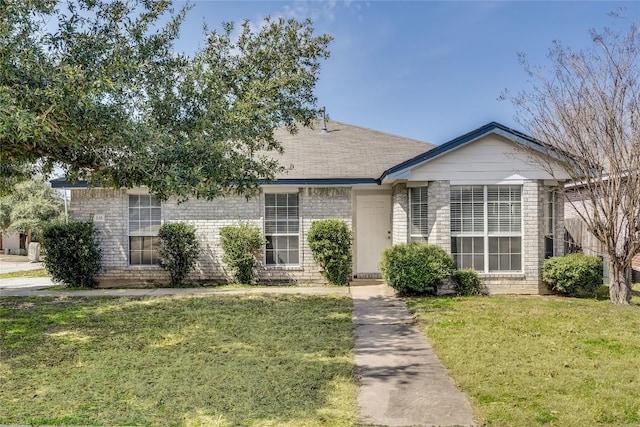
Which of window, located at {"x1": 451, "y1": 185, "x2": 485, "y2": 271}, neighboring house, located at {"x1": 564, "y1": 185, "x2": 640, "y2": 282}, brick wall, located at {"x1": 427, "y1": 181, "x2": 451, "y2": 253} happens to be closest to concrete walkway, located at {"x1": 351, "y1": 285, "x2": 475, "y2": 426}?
brick wall, located at {"x1": 427, "y1": 181, "x2": 451, "y2": 253}

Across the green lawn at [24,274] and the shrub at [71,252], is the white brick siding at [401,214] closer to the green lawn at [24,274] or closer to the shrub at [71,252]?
the shrub at [71,252]

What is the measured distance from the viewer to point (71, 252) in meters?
10.8

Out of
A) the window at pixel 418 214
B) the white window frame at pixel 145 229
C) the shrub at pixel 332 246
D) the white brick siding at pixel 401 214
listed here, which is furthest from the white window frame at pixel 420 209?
the white window frame at pixel 145 229

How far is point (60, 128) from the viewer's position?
519 centimetres

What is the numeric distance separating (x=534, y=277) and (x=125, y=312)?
9147 mm

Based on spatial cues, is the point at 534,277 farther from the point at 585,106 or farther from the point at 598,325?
the point at 585,106

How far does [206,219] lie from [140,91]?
516 centimetres

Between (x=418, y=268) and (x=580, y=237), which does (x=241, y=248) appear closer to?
(x=418, y=268)

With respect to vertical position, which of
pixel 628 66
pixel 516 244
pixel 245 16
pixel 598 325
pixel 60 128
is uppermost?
pixel 245 16

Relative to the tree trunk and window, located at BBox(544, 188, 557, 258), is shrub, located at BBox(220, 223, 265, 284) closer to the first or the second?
window, located at BBox(544, 188, 557, 258)


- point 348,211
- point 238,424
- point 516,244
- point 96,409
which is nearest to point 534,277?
point 516,244

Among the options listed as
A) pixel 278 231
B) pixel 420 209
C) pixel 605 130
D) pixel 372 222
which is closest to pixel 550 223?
pixel 605 130

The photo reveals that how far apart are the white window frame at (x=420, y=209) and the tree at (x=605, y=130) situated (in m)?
2.91

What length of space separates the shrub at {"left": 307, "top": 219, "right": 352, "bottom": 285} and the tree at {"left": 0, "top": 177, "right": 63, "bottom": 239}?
1848 centimetres
